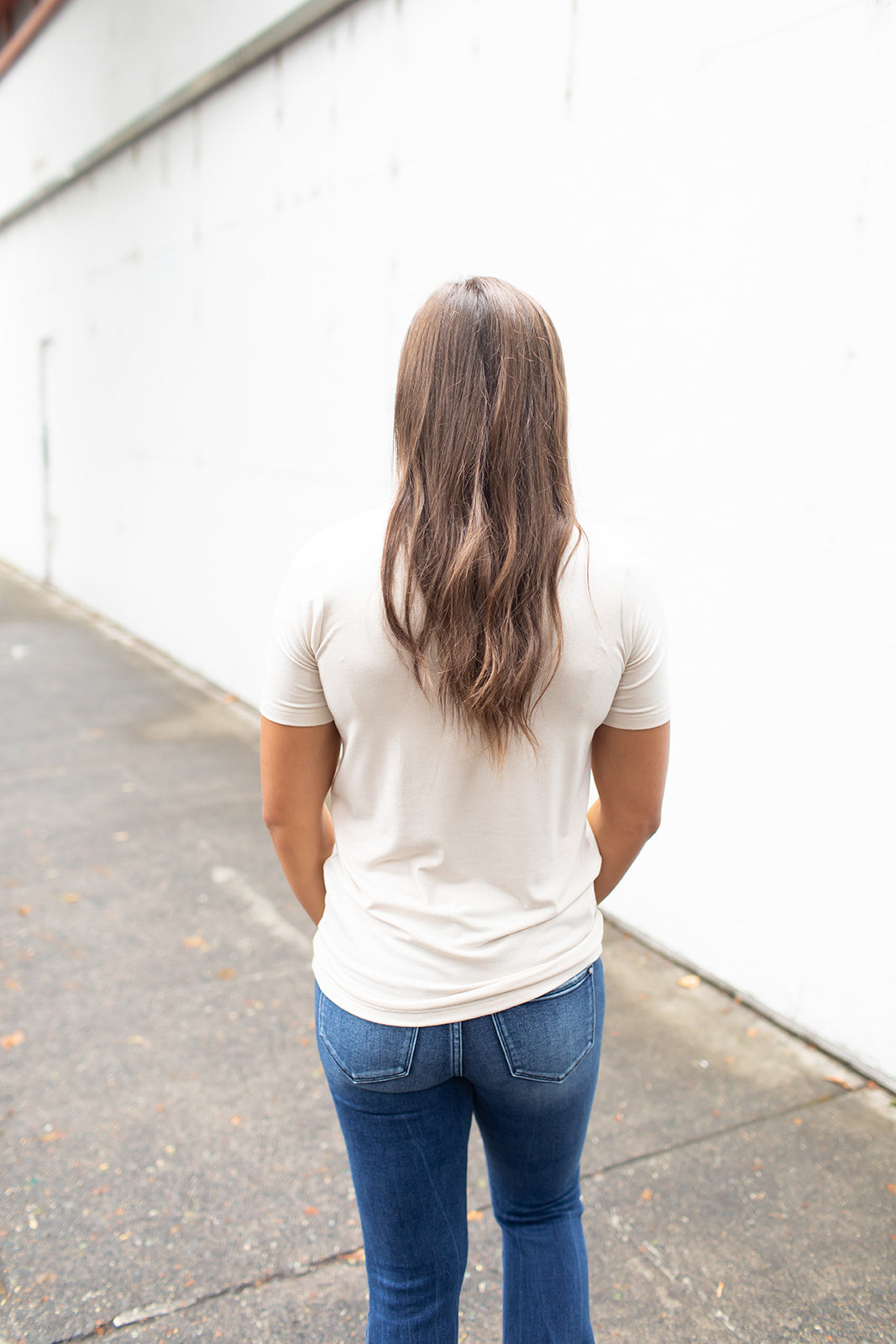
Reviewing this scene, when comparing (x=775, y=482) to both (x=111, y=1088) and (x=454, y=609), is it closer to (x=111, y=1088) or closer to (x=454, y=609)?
(x=454, y=609)

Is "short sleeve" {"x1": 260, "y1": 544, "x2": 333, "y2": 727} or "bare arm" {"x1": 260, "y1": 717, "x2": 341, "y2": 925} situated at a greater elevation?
"short sleeve" {"x1": 260, "y1": 544, "x2": 333, "y2": 727}

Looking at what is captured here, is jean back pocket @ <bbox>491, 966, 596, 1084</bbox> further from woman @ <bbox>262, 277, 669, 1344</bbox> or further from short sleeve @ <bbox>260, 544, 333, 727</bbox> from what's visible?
short sleeve @ <bbox>260, 544, 333, 727</bbox>

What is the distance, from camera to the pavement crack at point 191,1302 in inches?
83.7

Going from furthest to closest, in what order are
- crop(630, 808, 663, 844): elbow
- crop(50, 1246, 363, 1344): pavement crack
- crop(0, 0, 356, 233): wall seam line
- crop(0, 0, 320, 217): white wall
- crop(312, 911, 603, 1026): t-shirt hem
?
1. crop(0, 0, 320, 217): white wall
2. crop(0, 0, 356, 233): wall seam line
3. crop(50, 1246, 363, 1344): pavement crack
4. crop(630, 808, 663, 844): elbow
5. crop(312, 911, 603, 1026): t-shirt hem

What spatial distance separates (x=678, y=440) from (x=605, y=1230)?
2.39m

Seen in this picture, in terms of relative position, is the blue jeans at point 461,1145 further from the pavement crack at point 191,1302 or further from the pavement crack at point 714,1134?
the pavement crack at point 714,1134

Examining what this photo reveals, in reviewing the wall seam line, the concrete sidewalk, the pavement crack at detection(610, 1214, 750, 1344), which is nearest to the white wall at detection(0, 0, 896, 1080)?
the wall seam line

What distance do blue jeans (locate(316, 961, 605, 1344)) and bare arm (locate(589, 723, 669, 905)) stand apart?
8.5 inches

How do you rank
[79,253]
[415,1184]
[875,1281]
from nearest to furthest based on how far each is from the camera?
[415,1184], [875,1281], [79,253]

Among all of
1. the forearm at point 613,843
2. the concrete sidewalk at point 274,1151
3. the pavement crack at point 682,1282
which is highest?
the forearm at point 613,843

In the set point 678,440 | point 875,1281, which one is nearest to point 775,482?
point 678,440

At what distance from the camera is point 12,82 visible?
11.5 meters

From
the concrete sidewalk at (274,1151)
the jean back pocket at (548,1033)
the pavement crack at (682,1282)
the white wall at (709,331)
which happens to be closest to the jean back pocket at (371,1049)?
the jean back pocket at (548,1033)

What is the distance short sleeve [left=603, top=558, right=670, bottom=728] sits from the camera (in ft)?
4.26
